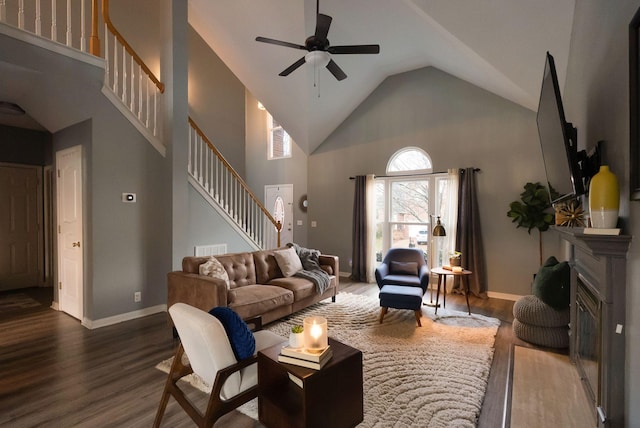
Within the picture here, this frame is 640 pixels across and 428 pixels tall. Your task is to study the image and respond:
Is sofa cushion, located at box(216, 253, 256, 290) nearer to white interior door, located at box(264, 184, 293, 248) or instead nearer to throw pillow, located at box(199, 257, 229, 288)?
throw pillow, located at box(199, 257, 229, 288)

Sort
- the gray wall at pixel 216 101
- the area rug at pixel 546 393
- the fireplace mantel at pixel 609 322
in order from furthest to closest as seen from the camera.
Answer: the gray wall at pixel 216 101 < the area rug at pixel 546 393 < the fireplace mantel at pixel 609 322

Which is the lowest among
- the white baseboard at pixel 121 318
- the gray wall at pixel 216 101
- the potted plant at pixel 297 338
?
the white baseboard at pixel 121 318

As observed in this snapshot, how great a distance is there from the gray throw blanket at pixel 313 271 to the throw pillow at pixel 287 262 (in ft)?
0.27

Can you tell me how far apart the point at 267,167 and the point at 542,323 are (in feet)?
A: 21.3

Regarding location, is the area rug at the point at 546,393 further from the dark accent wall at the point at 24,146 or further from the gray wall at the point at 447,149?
the dark accent wall at the point at 24,146

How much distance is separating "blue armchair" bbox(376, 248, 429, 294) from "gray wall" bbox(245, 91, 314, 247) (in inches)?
115

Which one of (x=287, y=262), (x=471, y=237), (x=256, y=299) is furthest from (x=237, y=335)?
(x=471, y=237)

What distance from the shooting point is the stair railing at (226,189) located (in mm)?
4812

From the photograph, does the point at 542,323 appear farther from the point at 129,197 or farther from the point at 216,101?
the point at 216,101

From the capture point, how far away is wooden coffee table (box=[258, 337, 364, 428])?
5.35 feet

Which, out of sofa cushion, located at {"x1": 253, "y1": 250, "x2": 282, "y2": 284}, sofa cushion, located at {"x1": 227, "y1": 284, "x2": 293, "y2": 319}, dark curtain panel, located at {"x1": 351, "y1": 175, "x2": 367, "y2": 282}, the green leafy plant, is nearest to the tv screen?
the green leafy plant

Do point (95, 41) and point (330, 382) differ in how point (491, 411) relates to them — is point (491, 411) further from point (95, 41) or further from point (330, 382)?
point (95, 41)

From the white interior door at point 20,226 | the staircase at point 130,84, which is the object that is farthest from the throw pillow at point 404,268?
the white interior door at point 20,226

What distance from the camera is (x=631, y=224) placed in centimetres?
160
